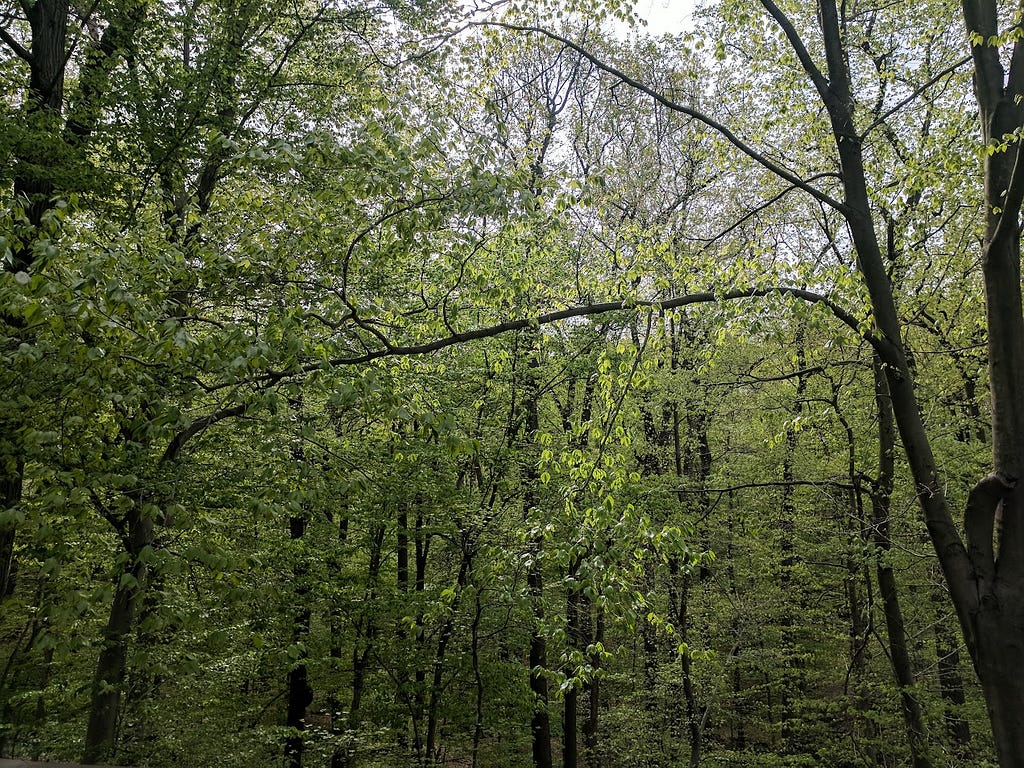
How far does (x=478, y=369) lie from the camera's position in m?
10.1

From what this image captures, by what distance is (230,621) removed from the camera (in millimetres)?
9953

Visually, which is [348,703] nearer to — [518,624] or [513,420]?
[518,624]

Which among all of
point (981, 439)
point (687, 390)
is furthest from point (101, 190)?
point (981, 439)

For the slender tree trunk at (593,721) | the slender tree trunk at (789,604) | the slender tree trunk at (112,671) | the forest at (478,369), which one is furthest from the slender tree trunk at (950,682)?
the slender tree trunk at (112,671)

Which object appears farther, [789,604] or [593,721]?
[593,721]

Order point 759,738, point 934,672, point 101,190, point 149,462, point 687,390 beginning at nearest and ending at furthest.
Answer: point 149,462 < point 101,190 < point 934,672 < point 687,390 < point 759,738

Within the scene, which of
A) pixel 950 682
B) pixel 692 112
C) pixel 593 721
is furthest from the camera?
pixel 593 721

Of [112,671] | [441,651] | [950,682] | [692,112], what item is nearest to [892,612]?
[950,682]

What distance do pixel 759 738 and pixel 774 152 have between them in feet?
53.7

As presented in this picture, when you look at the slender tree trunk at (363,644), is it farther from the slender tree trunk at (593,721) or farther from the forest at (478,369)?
the slender tree trunk at (593,721)

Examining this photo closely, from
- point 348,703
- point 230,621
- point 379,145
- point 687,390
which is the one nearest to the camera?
point 379,145

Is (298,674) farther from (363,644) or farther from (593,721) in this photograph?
(593,721)

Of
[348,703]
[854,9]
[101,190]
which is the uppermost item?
[854,9]

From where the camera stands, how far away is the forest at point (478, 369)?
153 inches
